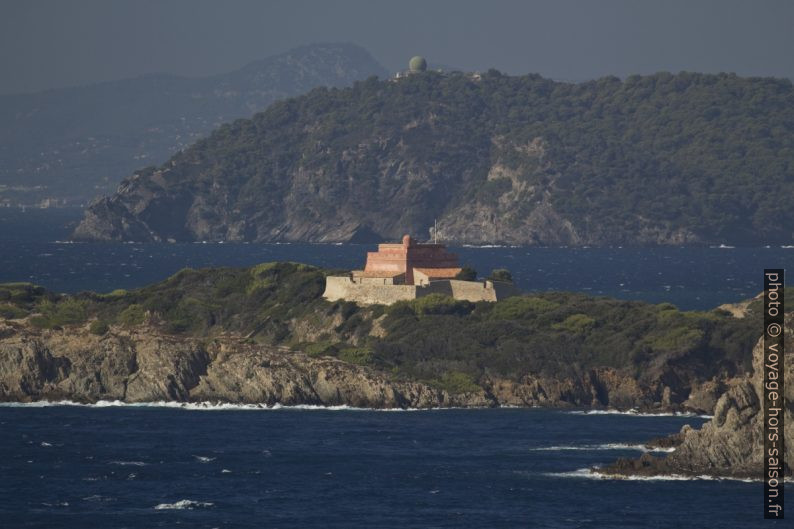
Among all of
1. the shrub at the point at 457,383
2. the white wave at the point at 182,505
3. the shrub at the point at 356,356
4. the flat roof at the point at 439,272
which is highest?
the flat roof at the point at 439,272

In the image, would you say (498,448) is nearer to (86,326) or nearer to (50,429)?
(50,429)

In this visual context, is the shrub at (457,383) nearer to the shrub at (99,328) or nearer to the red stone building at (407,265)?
the red stone building at (407,265)

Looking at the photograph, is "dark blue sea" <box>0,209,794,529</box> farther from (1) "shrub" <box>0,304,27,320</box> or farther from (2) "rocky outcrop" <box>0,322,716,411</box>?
(1) "shrub" <box>0,304,27,320</box>

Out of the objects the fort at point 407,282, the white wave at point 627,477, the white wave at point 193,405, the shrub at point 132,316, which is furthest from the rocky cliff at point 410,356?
the white wave at point 627,477

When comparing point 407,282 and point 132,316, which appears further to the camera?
point 132,316

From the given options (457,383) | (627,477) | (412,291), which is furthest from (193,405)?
(627,477)

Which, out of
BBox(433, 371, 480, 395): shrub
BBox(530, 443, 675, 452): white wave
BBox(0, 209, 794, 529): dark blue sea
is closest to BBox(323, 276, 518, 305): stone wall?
BBox(433, 371, 480, 395): shrub

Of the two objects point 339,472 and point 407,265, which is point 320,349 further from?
point 339,472
